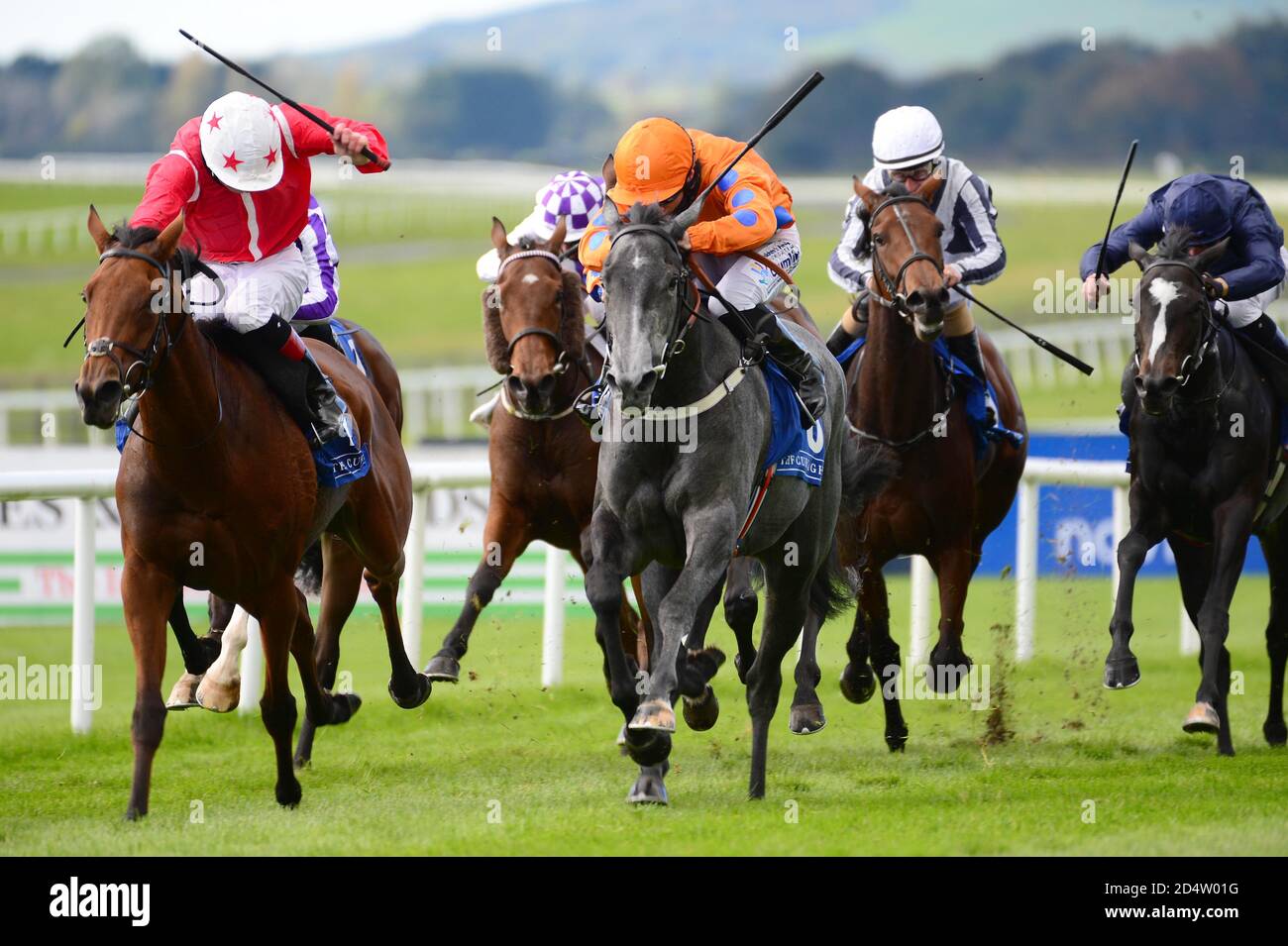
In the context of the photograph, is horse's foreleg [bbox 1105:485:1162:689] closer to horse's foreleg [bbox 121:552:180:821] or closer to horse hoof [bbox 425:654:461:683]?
horse hoof [bbox 425:654:461:683]

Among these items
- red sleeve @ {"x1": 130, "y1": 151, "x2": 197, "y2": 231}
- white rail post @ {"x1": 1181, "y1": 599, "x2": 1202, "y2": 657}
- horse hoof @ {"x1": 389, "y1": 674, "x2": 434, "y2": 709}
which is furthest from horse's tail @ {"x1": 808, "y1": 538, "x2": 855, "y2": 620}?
white rail post @ {"x1": 1181, "y1": 599, "x2": 1202, "y2": 657}

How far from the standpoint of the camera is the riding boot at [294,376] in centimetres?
650

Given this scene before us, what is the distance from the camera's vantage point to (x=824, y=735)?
28.3 feet

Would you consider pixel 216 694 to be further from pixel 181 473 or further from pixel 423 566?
pixel 423 566

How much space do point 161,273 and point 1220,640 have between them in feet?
14.5

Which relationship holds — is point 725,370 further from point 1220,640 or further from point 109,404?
point 1220,640

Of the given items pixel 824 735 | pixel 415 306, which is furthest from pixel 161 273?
pixel 415 306

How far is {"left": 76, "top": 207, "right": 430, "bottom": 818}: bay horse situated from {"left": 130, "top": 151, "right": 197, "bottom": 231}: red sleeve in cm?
17

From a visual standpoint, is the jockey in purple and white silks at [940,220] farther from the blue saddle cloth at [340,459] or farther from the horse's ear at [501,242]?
the blue saddle cloth at [340,459]

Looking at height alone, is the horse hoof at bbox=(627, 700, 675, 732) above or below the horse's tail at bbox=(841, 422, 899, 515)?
below

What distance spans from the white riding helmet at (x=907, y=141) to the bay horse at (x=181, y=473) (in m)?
2.89

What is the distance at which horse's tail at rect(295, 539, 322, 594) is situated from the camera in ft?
27.3

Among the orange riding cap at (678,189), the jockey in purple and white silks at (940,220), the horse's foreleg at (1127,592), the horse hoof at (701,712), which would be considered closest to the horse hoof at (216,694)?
the horse hoof at (701,712)

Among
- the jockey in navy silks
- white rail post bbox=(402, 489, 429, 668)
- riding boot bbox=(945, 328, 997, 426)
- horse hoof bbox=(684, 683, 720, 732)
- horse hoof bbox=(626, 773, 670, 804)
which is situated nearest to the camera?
horse hoof bbox=(626, 773, 670, 804)
